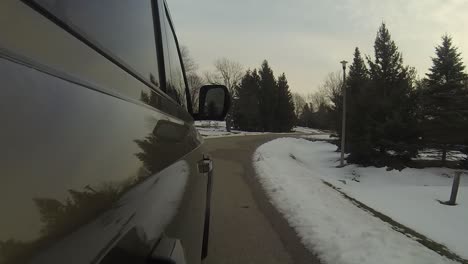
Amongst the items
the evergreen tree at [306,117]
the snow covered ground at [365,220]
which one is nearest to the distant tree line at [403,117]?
the snow covered ground at [365,220]

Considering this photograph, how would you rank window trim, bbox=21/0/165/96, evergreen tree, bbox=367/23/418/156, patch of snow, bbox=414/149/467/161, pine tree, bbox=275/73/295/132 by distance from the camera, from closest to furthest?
1. window trim, bbox=21/0/165/96
2. evergreen tree, bbox=367/23/418/156
3. patch of snow, bbox=414/149/467/161
4. pine tree, bbox=275/73/295/132

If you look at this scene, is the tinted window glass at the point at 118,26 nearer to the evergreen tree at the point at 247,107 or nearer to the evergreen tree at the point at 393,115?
the evergreen tree at the point at 393,115

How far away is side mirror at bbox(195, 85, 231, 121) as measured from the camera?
4223 millimetres

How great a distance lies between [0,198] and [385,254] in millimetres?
5571

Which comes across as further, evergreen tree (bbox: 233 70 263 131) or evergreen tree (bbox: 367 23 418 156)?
evergreen tree (bbox: 233 70 263 131)

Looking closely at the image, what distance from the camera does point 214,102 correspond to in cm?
→ 428

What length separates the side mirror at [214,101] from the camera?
4.22 m

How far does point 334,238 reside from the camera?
6375mm

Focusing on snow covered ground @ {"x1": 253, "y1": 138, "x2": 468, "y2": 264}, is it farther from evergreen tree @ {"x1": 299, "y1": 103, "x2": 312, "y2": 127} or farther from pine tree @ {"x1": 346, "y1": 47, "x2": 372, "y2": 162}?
evergreen tree @ {"x1": 299, "y1": 103, "x2": 312, "y2": 127}

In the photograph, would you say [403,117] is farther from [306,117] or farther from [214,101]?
[306,117]

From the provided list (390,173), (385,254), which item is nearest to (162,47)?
(385,254)

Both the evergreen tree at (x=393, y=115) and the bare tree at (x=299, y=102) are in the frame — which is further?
the bare tree at (x=299, y=102)

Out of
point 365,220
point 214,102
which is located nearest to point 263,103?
point 365,220

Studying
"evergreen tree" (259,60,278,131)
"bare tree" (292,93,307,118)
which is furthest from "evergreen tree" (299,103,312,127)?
"evergreen tree" (259,60,278,131)
